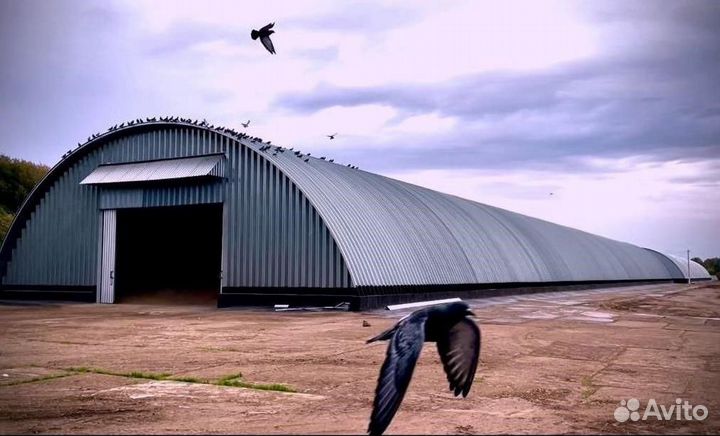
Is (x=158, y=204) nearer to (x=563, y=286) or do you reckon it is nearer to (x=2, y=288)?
(x=2, y=288)

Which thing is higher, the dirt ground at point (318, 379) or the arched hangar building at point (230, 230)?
the arched hangar building at point (230, 230)

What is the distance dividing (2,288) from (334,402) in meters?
26.0

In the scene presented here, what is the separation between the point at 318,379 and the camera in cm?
803

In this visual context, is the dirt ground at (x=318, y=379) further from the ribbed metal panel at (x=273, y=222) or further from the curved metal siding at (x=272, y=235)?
the ribbed metal panel at (x=273, y=222)

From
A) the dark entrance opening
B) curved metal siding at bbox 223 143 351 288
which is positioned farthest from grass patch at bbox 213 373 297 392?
the dark entrance opening

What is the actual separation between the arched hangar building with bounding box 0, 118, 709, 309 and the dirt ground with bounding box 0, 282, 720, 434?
5.89 meters

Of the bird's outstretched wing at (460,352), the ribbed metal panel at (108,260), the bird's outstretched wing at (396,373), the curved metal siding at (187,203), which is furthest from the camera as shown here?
the ribbed metal panel at (108,260)

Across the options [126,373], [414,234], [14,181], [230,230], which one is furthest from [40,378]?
[14,181]

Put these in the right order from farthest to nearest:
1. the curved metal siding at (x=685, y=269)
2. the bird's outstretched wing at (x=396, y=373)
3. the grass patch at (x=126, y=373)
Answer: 1. the curved metal siding at (x=685, y=269)
2. the grass patch at (x=126, y=373)
3. the bird's outstretched wing at (x=396, y=373)

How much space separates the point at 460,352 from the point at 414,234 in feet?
A: 67.8

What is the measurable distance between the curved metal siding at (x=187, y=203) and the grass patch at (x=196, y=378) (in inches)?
463

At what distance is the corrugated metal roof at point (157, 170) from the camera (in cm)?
2270

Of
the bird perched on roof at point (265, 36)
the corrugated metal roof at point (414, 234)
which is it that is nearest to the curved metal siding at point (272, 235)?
the corrugated metal roof at point (414, 234)

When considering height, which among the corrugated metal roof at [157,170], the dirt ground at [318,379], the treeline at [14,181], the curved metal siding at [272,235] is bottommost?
the dirt ground at [318,379]
